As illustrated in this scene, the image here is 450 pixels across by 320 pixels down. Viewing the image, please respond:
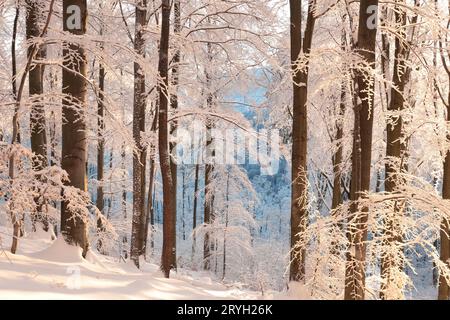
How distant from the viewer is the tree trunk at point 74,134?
23.3 feet

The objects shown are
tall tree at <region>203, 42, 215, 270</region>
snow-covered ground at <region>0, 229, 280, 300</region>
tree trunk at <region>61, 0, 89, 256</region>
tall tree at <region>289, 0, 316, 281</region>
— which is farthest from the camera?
tall tree at <region>203, 42, 215, 270</region>

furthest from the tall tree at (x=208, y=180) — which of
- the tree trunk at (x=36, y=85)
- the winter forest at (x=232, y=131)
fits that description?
the tree trunk at (x=36, y=85)

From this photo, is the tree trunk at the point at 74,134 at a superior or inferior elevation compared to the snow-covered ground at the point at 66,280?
superior

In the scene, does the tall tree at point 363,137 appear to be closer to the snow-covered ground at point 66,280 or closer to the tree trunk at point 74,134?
the snow-covered ground at point 66,280

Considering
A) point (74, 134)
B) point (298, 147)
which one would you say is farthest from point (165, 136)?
point (298, 147)

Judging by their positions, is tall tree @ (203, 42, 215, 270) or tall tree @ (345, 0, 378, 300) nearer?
tall tree @ (345, 0, 378, 300)

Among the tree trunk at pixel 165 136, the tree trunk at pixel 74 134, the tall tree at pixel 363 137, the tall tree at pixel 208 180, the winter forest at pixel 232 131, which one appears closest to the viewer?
the tall tree at pixel 363 137

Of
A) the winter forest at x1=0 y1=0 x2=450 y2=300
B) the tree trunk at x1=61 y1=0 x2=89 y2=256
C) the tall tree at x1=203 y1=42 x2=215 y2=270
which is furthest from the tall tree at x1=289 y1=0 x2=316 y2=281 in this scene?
the tall tree at x1=203 y1=42 x2=215 y2=270

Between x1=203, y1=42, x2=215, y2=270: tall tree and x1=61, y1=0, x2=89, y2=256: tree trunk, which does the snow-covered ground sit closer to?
x1=61, y1=0, x2=89, y2=256: tree trunk

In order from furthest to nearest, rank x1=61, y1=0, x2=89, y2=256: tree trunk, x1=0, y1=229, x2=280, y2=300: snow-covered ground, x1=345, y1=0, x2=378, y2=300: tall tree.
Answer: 1. x1=61, y1=0, x2=89, y2=256: tree trunk
2. x1=345, y1=0, x2=378, y2=300: tall tree
3. x1=0, y1=229, x2=280, y2=300: snow-covered ground

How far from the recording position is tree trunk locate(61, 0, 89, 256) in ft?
23.3
